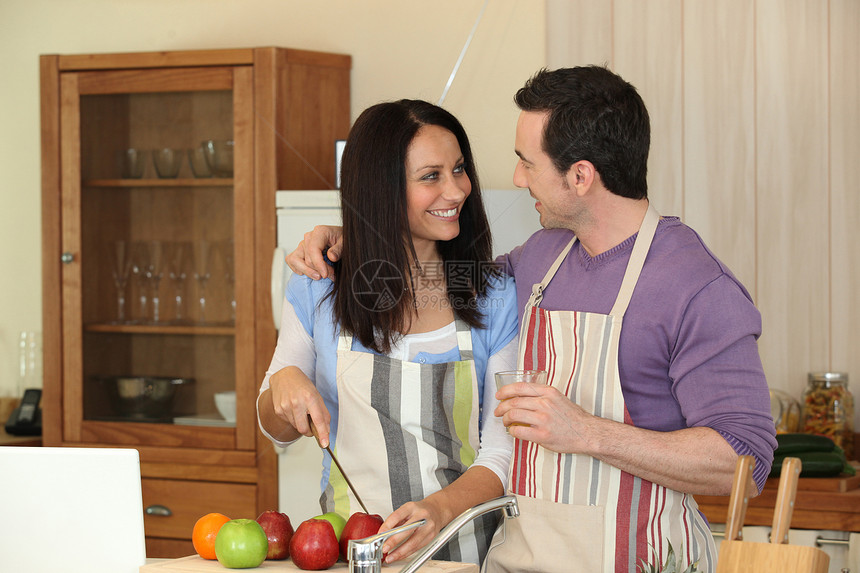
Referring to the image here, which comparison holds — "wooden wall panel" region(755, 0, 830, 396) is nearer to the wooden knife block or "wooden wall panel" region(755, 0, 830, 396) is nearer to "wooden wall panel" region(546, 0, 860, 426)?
"wooden wall panel" region(546, 0, 860, 426)

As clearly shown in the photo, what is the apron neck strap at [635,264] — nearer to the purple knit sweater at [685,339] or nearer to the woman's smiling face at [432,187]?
the purple knit sweater at [685,339]

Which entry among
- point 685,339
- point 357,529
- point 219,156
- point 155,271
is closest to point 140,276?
point 155,271

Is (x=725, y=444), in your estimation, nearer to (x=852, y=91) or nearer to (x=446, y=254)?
(x=446, y=254)

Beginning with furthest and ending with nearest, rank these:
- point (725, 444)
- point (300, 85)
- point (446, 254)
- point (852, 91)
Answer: point (300, 85)
point (852, 91)
point (446, 254)
point (725, 444)

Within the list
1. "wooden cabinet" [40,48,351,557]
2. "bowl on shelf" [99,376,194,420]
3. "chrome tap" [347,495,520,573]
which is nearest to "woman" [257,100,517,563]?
"chrome tap" [347,495,520,573]

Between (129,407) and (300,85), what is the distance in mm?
1085

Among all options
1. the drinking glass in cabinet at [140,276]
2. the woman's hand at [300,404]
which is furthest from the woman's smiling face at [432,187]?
the drinking glass in cabinet at [140,276]

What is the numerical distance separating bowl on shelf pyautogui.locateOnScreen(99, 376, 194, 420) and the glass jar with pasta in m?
1.74

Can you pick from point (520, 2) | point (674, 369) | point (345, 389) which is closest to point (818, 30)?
point (520, 2)

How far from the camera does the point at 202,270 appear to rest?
2.63m

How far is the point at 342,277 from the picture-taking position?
4.89ft

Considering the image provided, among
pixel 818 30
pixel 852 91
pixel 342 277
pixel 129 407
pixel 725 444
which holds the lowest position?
pixel 129 407

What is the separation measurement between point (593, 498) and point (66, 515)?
69 cm

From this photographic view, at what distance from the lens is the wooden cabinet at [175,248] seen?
2494 mm
